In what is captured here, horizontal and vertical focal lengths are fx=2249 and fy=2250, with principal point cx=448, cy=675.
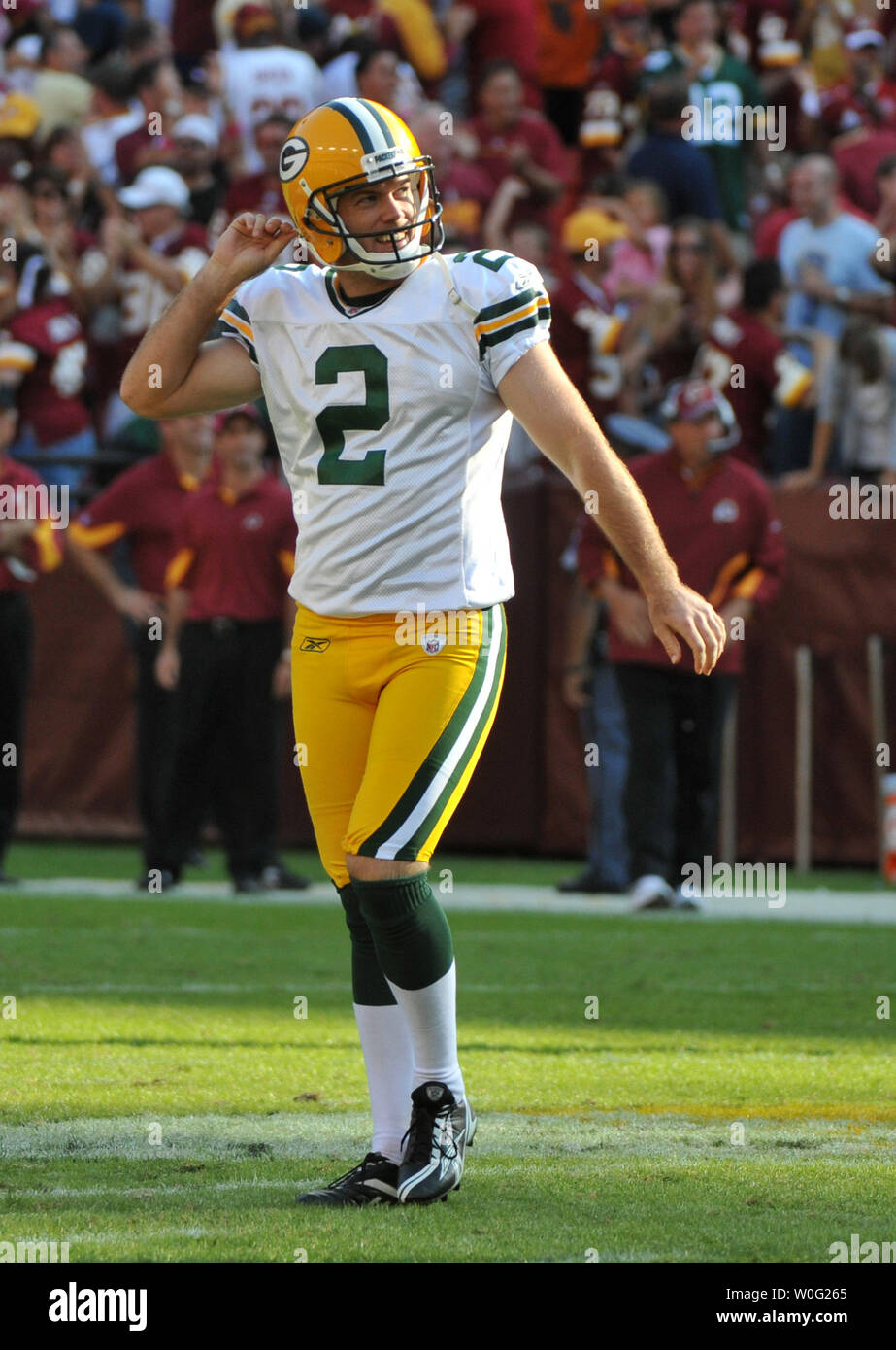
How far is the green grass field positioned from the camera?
13.6ft

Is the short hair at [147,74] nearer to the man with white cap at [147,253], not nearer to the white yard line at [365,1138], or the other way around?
the man with white cap at [147,253]

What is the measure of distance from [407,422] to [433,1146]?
4.80 feet

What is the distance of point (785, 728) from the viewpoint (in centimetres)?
1258

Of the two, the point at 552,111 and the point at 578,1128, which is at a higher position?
the point at 552,111

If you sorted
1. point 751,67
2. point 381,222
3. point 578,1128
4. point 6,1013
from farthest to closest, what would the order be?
point 751,67 → point 6,1013 → point 578,1128 → point 381,222

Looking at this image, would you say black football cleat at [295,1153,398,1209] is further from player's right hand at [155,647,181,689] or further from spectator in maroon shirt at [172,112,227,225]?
spectator in maroon shirt at [172,112,227,225]

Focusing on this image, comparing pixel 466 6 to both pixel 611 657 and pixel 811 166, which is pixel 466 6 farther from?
pixel 611 657

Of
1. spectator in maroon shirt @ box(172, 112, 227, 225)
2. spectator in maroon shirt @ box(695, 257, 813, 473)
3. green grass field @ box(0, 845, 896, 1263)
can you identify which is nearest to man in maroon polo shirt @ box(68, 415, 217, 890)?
green grass field @ box(0, 845, 896, 1263)

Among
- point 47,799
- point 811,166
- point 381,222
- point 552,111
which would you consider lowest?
point 47,799

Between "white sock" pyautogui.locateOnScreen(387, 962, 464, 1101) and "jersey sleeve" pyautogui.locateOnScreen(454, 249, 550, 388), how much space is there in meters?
1.23

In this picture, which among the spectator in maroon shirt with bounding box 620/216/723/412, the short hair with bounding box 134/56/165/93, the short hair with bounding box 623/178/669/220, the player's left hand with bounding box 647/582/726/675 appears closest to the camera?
the player's left hand with bounding box 647/582/726/675

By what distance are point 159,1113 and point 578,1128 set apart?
3.29 feet
